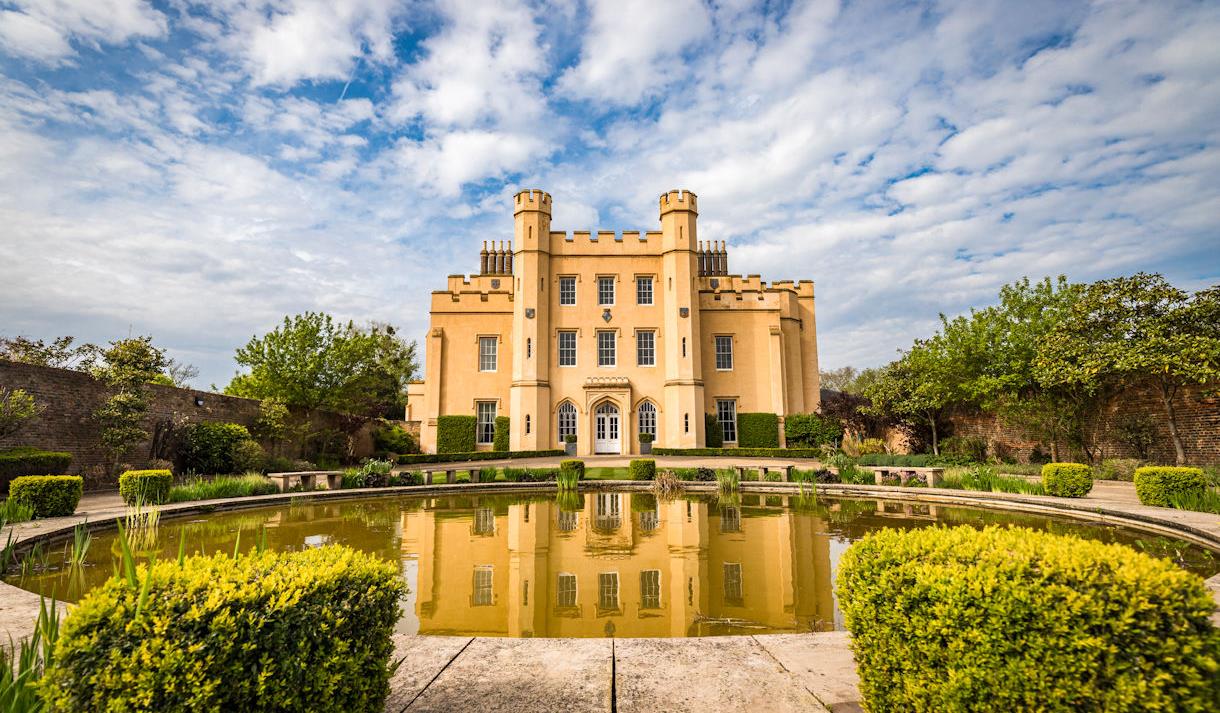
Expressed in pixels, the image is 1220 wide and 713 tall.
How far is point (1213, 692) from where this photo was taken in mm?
1808

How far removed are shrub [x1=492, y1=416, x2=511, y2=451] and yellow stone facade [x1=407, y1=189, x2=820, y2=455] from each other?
1.67 ft

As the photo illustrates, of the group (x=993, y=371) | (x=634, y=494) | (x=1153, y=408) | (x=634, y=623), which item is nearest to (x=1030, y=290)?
(x=993, y=371)

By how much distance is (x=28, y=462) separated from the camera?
11.4m

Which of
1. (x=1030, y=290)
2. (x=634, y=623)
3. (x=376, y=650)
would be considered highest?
(x=1030, y=290)

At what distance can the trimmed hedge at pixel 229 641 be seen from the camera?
1.78m

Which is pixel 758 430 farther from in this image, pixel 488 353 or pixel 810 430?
pixel 488 353

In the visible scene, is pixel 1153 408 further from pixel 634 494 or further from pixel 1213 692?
pixel 1213 692

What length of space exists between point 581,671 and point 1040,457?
64.6 ft

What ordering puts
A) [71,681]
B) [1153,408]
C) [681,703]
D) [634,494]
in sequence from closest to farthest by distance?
[71,681]
[681,703]
[634,494]
[1153,408]

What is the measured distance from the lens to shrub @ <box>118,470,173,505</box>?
10109mm

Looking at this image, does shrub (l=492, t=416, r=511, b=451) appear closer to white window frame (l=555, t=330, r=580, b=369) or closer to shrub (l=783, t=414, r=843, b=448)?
white window frame (l=555, t=330, r=580, b=369)

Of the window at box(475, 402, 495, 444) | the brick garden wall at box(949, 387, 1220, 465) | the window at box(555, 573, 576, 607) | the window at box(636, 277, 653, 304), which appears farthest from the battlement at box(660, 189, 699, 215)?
the window at box(555, 573, 576, 607)

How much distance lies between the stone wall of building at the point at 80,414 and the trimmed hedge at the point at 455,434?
8964 millimetres

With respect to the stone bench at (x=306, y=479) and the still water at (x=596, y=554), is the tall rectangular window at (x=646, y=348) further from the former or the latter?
the stone bench at (x=306, y=479)
